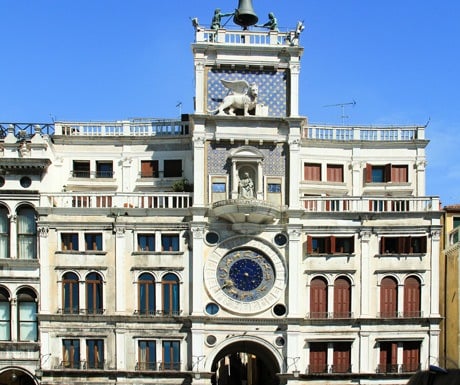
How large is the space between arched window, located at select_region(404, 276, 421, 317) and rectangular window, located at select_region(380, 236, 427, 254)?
5.32 feet

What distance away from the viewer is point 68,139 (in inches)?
1724

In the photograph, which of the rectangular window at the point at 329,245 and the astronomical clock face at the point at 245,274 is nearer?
the astronomical clock face at the point at 245,274

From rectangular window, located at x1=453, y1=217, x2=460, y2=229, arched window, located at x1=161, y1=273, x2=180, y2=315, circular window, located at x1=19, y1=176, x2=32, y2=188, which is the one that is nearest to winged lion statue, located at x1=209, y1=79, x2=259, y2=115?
arched window, located at x1=161, y1=273, x2=180, y2=315

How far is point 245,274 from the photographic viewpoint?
132 feet

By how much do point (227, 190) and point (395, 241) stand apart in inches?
404

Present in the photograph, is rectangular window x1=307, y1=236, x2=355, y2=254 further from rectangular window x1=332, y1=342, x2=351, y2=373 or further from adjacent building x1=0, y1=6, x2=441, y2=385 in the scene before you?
rectangular window x1=332, y1=342, x2=351, y2=373

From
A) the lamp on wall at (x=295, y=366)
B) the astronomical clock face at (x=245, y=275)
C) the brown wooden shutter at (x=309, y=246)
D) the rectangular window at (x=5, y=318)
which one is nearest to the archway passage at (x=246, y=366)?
the lamp on wall at (x=295, y=366)

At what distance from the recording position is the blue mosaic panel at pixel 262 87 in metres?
41.4

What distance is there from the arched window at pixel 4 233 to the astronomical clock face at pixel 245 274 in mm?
12428

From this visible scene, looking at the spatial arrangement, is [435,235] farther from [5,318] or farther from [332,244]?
[5,318]

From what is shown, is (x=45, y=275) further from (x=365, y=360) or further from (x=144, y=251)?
(x=365, y=360)

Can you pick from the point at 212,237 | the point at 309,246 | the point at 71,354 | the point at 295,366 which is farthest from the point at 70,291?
the point at 309,246

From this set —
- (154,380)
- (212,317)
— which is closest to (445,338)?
(212,317)

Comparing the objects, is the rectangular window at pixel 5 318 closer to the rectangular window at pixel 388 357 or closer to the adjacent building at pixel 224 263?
the adjacent building at pixel 224 263
